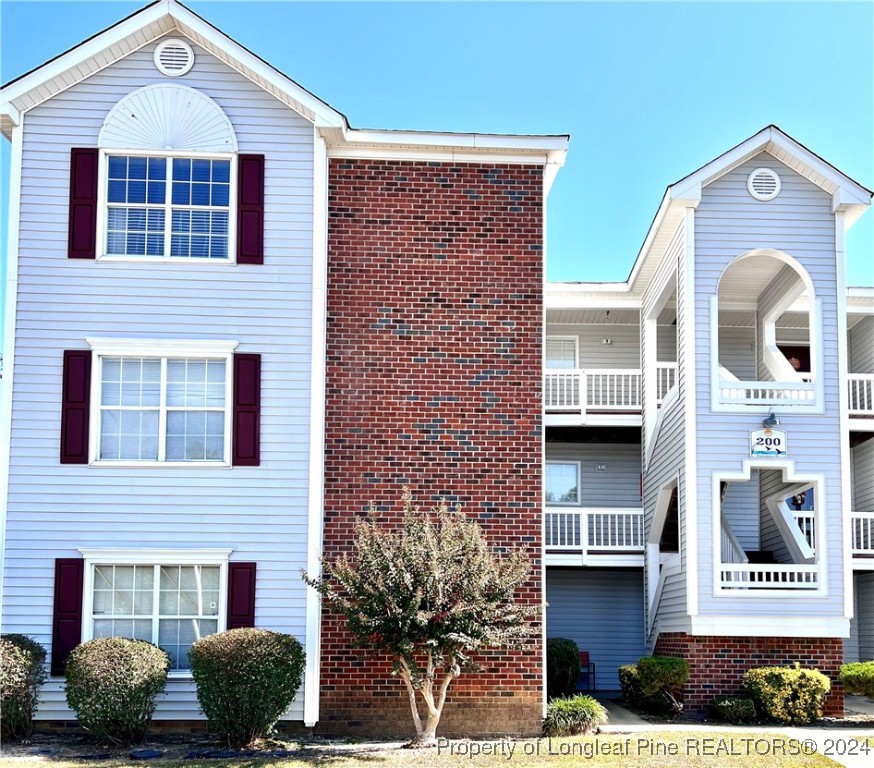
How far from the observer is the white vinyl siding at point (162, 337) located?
1653 cm

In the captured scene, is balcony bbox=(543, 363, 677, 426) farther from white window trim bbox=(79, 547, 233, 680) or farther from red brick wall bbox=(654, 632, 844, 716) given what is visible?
white window trim bbox=(79, 547, 233, 680)

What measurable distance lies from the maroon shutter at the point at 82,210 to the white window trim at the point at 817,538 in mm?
10749

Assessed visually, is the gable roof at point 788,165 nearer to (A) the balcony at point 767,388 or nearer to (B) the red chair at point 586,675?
(A) the balcony at point 767,388

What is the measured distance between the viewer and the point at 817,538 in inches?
770

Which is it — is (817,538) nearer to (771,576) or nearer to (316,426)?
(771,576)

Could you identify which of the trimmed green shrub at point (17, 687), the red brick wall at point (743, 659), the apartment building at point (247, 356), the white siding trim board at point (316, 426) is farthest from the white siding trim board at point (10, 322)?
the red brick wall at point (743, 659)

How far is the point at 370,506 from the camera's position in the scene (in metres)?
16.7

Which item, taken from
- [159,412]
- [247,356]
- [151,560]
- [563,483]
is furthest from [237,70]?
[563,483]

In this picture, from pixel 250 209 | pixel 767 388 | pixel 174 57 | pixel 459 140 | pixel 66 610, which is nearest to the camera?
pixel 66 610

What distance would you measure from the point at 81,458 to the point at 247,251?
3786mm

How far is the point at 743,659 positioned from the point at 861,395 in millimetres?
8075

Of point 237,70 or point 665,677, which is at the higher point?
point 237,70

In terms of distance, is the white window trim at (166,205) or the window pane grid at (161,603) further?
the white window trim at (166,205)

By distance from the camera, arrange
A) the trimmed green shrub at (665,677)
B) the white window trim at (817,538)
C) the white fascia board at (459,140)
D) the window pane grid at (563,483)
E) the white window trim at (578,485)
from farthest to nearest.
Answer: the window pane grid at (563,483) → the white window trim at (578,485) → the white window trim at (817,538) → the trimmed green shrub at (665,677) → the white fascia board at (459,140)
